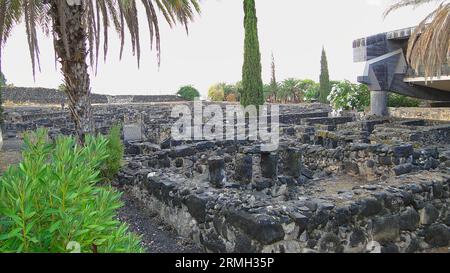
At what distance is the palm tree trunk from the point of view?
8297mm

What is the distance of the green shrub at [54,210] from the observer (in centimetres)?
213

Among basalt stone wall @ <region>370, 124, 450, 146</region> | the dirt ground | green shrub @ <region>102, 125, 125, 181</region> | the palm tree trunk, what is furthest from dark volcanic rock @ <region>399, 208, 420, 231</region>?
the dirt ground

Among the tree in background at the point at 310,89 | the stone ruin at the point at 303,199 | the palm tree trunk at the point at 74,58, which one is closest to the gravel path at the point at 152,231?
the stone ruin at the point at 303,199

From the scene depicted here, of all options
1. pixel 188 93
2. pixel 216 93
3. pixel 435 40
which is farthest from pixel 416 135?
pixel 188 93

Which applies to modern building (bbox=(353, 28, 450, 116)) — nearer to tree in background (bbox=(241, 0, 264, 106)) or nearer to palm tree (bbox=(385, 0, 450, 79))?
tree in background (bbox=(241, 0, 264, 106))

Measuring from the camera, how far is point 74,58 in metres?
8.51

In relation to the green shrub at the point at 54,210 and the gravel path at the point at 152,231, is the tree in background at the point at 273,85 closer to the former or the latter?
the gravel path at the point at 152,231

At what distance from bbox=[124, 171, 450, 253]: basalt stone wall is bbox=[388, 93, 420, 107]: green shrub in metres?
20.8

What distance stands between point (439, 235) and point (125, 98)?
50754mm

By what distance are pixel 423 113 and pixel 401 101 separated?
183 inches

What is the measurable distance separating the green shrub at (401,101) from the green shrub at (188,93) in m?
32.2
